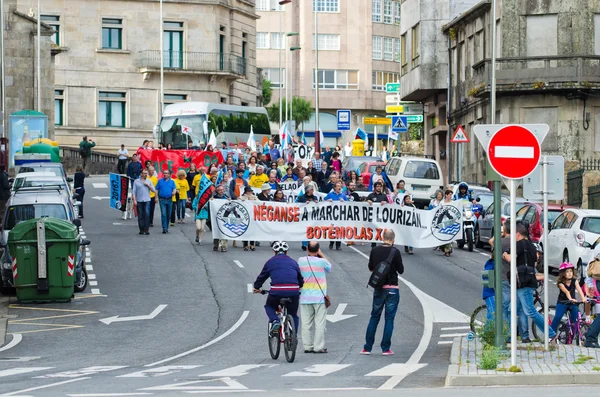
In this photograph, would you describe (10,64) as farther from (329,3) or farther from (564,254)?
(329,3)

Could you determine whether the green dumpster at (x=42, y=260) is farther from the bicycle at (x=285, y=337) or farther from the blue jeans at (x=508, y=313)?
the blue jeans at (x=508, y=313)

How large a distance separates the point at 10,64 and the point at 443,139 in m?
22.1

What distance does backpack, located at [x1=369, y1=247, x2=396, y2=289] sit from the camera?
19234 millimetres

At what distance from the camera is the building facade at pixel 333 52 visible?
114625 mm

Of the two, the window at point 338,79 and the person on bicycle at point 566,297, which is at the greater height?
the window at point 338,79

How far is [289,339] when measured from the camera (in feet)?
60.9

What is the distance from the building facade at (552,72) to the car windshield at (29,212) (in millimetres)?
25910

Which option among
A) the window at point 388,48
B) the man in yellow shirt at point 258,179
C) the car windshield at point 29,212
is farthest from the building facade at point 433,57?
the window at point 388,48

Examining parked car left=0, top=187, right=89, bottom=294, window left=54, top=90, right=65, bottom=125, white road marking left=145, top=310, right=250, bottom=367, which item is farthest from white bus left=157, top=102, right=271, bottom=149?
white road marking left=145, top=310, right=250, bottom=367

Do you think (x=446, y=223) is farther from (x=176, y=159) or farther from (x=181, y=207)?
(x=176, y=159)

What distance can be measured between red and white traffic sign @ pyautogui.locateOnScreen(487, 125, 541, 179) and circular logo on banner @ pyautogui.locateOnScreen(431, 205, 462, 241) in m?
17.6

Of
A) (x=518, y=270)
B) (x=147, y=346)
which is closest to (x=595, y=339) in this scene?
(x=518, y=270)

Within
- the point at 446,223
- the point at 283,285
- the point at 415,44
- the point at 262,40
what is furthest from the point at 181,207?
the point at 262,40

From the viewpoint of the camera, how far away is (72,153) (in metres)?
71.1
